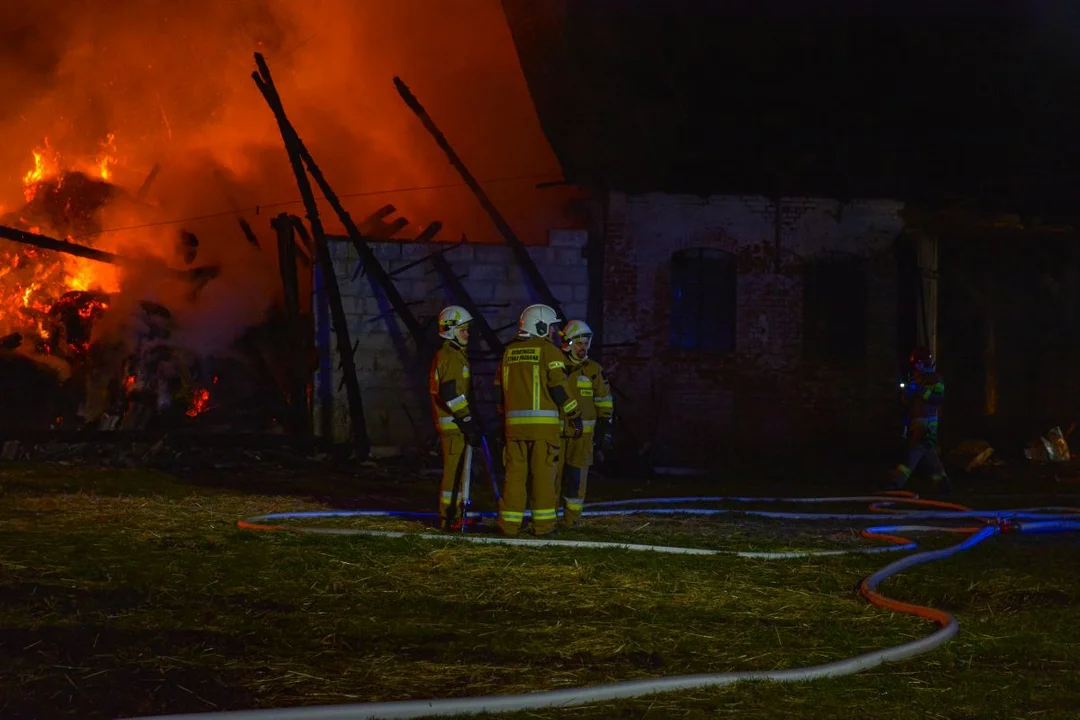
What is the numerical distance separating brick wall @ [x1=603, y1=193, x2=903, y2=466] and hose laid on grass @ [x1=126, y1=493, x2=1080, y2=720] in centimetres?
575

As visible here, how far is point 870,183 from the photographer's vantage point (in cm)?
1678

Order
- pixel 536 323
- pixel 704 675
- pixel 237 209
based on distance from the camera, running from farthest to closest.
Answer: pixel 237 209 < pixel 536 323 < pixel 704 675

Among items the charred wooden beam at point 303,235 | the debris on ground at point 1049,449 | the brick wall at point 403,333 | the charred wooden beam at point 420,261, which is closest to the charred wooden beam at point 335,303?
the brick wall at point 403,333

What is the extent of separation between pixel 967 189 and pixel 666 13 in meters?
5.56

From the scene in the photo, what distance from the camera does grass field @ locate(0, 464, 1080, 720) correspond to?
4.34m

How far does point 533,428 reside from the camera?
818 centimetres

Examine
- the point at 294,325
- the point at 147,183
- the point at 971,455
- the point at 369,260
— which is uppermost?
the point at 147,183

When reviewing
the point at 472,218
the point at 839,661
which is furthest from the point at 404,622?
the point at 472,218

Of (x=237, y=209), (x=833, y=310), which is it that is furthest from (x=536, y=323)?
(x=237, y=209)

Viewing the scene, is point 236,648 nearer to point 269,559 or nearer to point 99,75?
point 269,559

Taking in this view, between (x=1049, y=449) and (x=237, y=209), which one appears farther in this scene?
(x=237, y=209)

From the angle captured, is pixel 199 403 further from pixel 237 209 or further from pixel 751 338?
pixel 751 338

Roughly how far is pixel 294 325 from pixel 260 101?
8.08 meters

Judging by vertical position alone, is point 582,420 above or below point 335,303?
below
